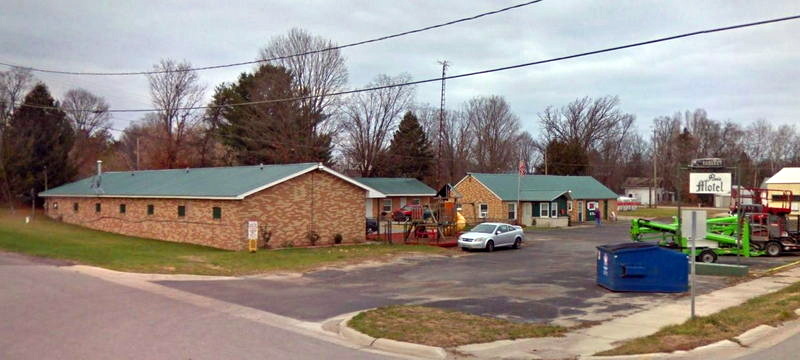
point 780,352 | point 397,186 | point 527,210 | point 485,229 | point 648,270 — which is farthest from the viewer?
point 527,210

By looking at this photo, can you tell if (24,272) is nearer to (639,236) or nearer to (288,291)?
(288,291)

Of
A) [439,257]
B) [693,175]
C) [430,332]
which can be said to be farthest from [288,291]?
[693,175]

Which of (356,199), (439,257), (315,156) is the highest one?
(315,156)

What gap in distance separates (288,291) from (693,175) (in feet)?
50.7

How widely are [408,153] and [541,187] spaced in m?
15.3

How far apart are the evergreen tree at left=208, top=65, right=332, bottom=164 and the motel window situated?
2021 cm

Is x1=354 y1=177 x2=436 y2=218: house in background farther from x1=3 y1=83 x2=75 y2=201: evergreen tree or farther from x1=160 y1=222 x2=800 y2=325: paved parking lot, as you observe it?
x1=160 y1=222 x2=800 y2=325: paved parking lot

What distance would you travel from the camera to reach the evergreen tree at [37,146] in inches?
1986

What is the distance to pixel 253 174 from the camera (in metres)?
32.8

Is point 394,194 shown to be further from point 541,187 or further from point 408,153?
point 408,153

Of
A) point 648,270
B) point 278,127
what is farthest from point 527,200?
point 648,270

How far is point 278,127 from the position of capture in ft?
183

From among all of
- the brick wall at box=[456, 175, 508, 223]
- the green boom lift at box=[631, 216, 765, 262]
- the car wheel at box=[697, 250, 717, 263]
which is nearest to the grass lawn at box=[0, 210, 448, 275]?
the green boom lift at box=[631, 216, 765, 262]

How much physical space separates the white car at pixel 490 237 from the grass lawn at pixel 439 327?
18479mm
